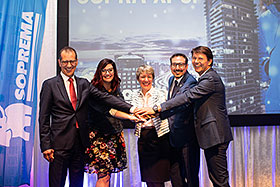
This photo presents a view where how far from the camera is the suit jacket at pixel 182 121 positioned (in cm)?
234

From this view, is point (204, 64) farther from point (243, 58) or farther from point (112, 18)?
point (112, 18)

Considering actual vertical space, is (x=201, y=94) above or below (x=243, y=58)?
below

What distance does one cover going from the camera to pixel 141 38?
3.57 metres

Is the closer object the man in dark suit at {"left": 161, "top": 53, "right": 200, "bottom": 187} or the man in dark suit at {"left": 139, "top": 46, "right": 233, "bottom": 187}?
the man in dark suit at {"left": 139, "top": 46, "right": 233, "bottom": 187}

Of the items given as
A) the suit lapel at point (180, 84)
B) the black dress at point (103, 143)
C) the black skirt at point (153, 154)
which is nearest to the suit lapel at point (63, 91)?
the black dress at point (103, 143)

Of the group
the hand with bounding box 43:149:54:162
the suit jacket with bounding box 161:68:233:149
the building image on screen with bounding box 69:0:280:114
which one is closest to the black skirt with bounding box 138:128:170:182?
the suit jacket with bounding box 161:68:233:149

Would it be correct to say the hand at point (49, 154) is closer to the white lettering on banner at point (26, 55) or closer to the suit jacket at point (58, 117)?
the suit jacket at point (58, 117)

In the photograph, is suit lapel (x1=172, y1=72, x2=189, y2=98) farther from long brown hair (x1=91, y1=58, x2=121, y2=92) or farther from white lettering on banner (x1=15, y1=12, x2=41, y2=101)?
white lettering on banner (x1=15, y1=12, x2=41, y2=101)

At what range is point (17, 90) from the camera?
10.8 feet

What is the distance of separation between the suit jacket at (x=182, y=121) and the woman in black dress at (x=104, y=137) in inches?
14.8

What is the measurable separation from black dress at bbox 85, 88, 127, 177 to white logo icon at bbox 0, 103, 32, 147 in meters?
1.47

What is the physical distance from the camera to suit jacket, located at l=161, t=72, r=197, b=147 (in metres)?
2.34

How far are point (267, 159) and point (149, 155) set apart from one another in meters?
2.32

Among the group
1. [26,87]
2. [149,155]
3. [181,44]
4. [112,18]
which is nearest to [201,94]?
[149,155]
